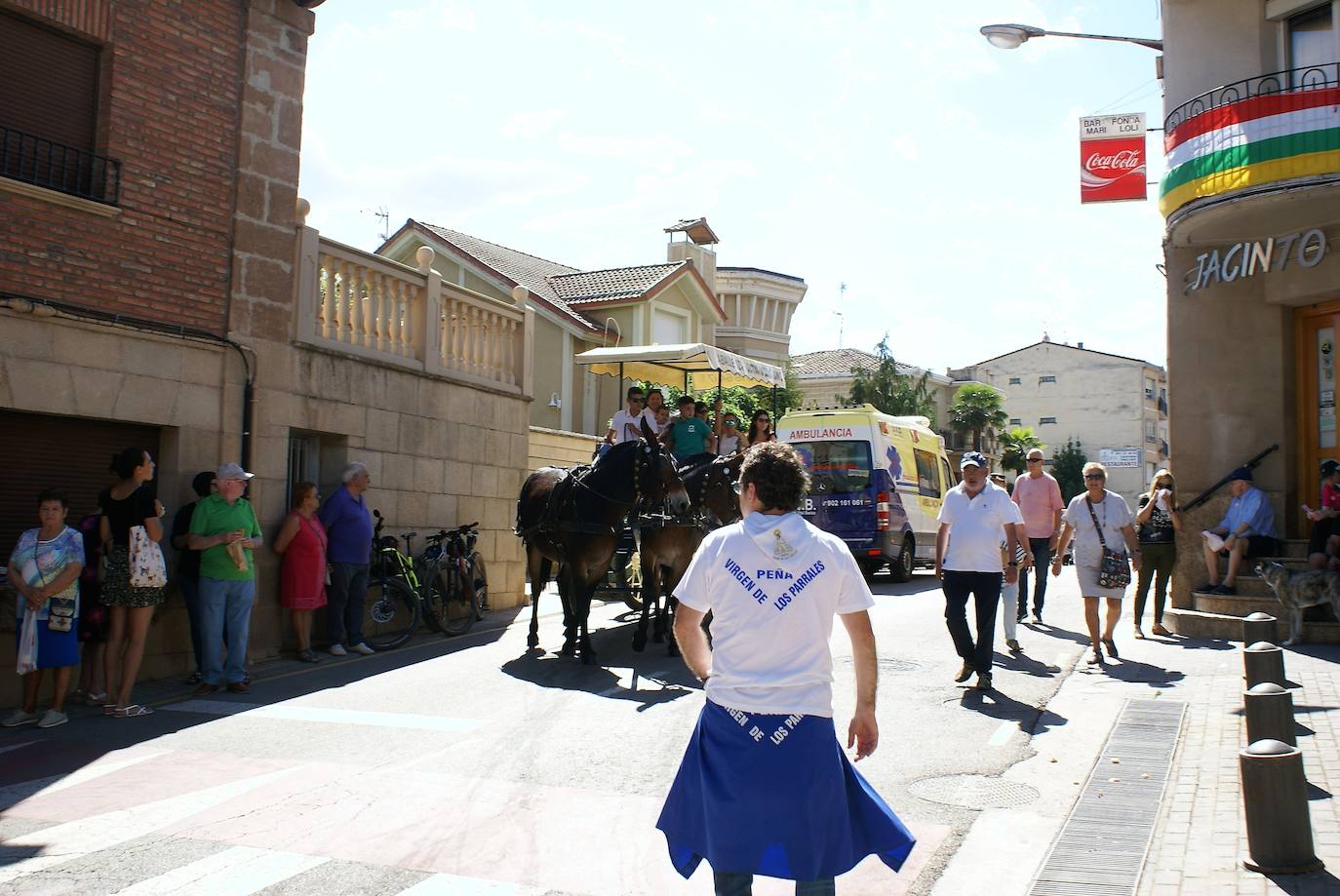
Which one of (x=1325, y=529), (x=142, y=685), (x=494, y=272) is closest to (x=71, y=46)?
(x=142, y=685)

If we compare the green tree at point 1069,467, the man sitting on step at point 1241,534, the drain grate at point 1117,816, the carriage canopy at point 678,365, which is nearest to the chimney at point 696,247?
the carriage canopy at point 678,365

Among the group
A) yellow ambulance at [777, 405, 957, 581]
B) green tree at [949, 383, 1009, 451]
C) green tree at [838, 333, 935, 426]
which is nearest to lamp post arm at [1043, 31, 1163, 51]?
yellow ambulance at [777, 405, 957, 581]

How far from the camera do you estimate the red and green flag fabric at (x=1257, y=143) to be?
12.5m

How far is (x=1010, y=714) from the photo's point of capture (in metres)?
8.34

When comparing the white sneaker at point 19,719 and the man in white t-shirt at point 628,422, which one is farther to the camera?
the man in white t-shirt at point 628,422

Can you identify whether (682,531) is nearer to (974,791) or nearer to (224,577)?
(224,577)

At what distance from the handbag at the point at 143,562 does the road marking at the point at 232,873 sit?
4195 millimetres

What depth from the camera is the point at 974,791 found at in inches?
248

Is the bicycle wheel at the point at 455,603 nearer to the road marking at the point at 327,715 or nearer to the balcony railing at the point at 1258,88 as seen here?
the road marking at the point at 327,715

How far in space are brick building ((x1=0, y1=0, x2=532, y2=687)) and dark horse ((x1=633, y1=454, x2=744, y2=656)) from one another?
3685 millimetres

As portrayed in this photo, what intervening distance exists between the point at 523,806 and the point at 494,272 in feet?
94.4

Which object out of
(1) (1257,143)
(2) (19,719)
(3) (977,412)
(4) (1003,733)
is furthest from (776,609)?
(3) (977,412)

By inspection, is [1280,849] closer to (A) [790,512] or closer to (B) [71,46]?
(A) [790,512]

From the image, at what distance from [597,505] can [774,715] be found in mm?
7470
